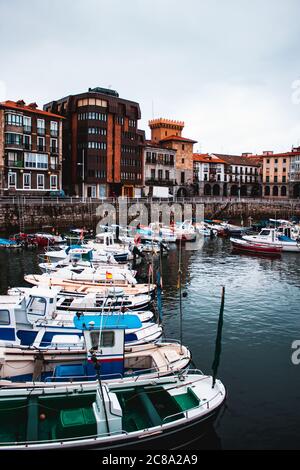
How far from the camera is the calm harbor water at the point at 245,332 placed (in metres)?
17.5

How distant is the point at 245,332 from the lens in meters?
28.2

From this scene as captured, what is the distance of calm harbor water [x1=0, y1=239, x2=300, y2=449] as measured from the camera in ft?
57.5

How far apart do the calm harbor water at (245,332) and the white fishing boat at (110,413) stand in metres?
1.51

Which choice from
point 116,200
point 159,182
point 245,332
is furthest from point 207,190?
point 245,332

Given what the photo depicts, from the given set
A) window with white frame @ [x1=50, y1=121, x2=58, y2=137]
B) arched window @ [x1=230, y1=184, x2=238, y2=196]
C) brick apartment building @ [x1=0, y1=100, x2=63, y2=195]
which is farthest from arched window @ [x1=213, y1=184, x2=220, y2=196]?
window with white frame @ [x1=50, y1=121, x2=58, y2=137]

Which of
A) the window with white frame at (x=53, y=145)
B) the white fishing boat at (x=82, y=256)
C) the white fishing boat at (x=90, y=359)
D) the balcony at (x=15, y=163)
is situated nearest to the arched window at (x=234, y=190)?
the window with white frame at (x=53, y=145)

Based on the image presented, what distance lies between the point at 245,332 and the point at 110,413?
15.7m

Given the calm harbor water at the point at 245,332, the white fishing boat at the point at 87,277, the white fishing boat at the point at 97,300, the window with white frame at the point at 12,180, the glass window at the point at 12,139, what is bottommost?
the calm harbor water at the point at 245,332

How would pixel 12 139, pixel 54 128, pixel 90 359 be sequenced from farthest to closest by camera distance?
pixel 54 128 < pixel 12 139 < pixel 90 359

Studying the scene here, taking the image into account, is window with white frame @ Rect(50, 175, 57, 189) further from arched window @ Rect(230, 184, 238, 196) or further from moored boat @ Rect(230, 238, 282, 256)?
arched window @ Rect(230, 184, 238, 196)

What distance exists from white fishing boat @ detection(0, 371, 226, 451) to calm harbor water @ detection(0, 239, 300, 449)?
1513mm

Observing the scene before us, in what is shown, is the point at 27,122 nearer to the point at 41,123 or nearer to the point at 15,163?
the point at 41,123

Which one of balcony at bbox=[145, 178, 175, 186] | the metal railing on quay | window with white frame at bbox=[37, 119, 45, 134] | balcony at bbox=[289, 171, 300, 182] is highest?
window with white frame at bbox=[37, 119, 45, 134]

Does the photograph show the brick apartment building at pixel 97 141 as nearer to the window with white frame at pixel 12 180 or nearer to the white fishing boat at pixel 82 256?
the window with white frame at pixel 12 180
